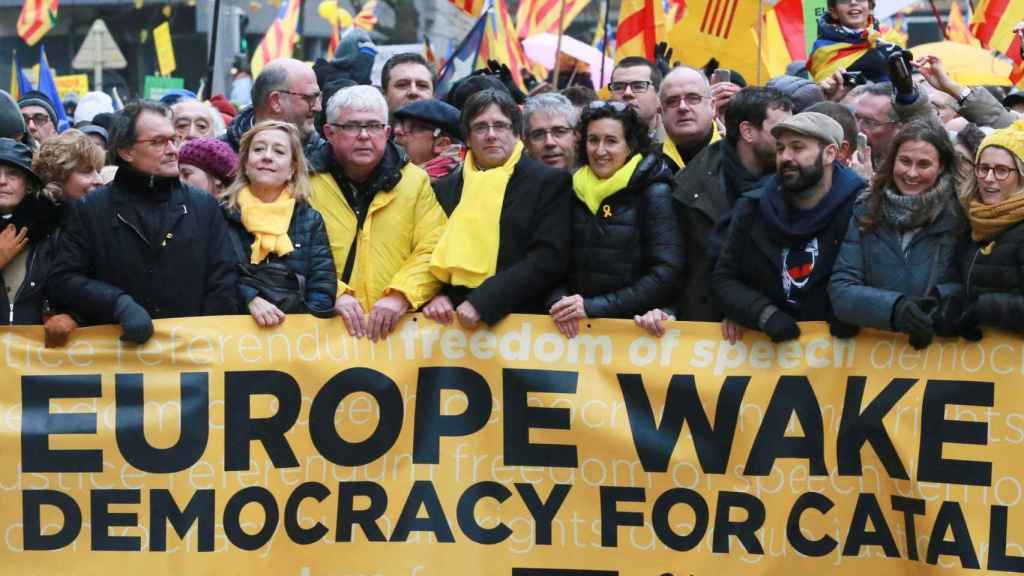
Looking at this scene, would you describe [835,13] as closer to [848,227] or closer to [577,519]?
[848,227]

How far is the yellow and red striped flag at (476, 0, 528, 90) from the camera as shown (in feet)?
41.1

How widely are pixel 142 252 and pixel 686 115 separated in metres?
2.41

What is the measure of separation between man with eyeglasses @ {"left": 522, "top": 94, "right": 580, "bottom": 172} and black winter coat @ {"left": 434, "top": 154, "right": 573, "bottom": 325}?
55 centimetres

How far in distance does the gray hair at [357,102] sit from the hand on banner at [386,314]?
76cm

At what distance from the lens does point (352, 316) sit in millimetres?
6195

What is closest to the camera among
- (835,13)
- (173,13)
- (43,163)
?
(43,163)

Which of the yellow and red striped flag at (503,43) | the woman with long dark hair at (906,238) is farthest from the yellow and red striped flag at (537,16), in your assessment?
the woman with long dark hair at (906,238)

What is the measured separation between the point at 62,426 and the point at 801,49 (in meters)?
6.33

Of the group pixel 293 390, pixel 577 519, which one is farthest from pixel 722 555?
pixel 293 390

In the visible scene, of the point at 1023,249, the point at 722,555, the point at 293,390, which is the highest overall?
the point at 1023,249

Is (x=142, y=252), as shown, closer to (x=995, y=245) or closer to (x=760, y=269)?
(x=760, y=269)

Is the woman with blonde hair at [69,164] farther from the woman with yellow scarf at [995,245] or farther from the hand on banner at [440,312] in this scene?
the woman with yellow scarf at [995,245]

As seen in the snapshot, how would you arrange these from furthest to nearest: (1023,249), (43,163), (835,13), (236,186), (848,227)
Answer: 1. (835,13)
2. (43,163)
3. (236,186)
4. (848,227)
5. (1023,249)

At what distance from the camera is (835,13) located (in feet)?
28.3
